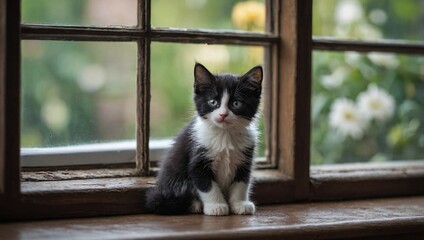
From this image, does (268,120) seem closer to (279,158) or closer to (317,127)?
(279,158)

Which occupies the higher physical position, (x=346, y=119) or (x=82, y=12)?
(x=82, y=12)

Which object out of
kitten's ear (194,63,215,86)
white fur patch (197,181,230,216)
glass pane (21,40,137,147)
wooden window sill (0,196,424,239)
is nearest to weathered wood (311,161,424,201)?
wooden window sill (0,196,424,239)

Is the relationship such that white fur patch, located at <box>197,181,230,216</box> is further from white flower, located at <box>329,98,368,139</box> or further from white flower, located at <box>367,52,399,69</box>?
white flower, located at <box>367,52,399,69</box>

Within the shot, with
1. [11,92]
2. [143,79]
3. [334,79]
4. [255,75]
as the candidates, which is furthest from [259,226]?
[334,79]

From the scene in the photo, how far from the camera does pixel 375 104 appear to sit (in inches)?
86.8

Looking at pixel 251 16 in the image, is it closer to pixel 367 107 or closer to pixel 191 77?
pixel 191 77

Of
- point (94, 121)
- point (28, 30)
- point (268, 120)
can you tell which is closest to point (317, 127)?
point (268, 120)

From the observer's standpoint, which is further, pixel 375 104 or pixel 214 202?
pixel 375 104

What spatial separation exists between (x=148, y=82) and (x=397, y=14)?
1.04m

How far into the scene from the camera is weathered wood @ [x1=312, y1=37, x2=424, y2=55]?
190cm

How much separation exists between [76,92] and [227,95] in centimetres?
46

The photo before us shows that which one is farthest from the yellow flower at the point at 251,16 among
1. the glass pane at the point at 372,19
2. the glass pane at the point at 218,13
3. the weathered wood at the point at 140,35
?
the glass pane at the point at 372,19

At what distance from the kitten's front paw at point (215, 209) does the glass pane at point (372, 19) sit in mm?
846

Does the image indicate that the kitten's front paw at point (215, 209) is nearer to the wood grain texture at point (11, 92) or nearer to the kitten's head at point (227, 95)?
the kitten's head at point (227, 95)
